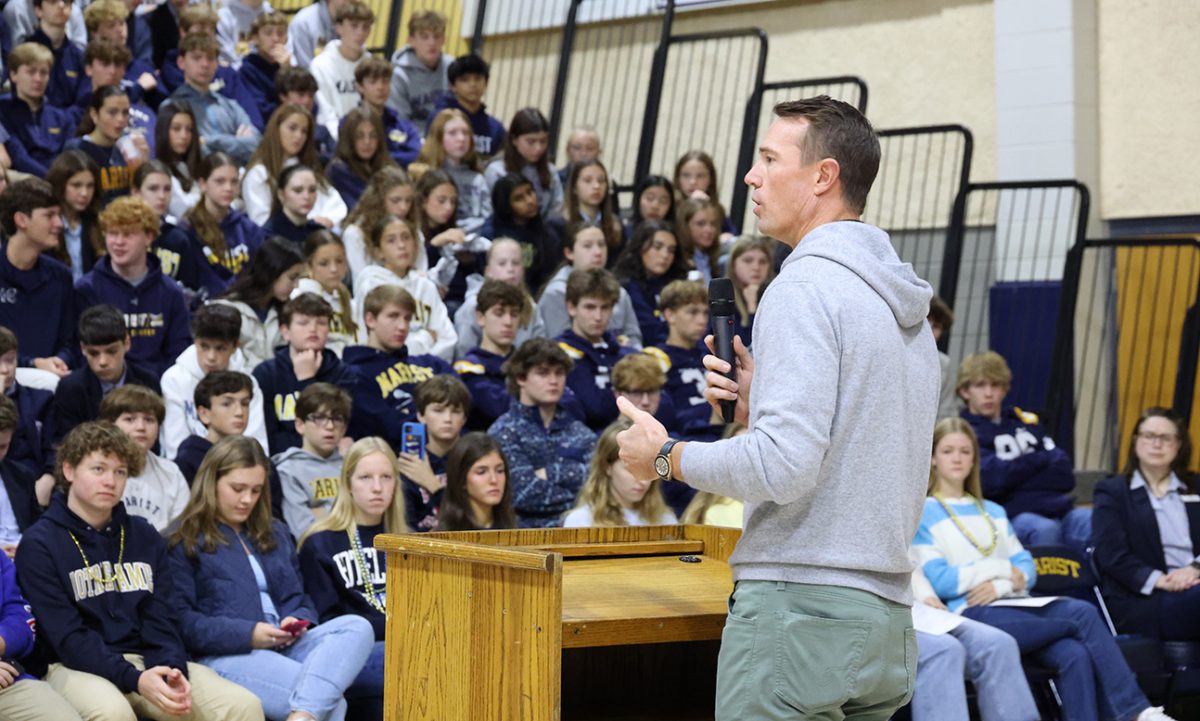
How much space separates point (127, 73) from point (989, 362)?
516cm

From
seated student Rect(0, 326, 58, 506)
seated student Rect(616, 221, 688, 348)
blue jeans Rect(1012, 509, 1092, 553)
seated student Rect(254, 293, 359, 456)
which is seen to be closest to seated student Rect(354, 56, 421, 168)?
seated student Rect(616, 221, 688, 348)

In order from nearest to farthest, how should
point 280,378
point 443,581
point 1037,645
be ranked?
1. point 443,581
2. point 1037,645
3. point 280,378

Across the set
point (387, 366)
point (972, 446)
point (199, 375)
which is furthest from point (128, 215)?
point (972, 446)

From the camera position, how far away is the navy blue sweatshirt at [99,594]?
4.48m

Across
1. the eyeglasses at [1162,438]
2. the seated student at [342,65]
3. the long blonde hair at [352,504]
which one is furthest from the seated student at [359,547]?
the seated student at [342,65]

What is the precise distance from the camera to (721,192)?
10.4 meters

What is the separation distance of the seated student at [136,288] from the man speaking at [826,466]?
4486mm

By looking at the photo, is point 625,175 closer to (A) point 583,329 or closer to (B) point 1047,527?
(A) point 583,329

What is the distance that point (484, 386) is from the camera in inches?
270

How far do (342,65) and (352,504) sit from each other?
5000mm

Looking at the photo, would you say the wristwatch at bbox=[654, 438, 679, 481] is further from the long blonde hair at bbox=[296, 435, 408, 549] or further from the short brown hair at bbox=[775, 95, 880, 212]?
the long blonde hair at bbox=[296, 435, 408, 549]

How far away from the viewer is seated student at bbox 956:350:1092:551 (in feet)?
22.6

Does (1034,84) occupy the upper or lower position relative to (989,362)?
upper

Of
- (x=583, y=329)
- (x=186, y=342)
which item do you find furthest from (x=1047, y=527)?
(x=186, y=342)
